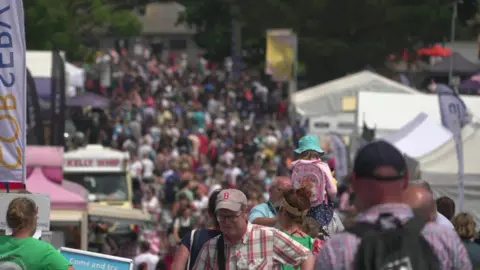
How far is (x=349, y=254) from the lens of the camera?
4578mm

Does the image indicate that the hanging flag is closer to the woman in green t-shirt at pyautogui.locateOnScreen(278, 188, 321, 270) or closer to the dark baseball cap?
the woman in green t-shirt at pyautogui.locateOnScreen(278, 188, 321, 270)

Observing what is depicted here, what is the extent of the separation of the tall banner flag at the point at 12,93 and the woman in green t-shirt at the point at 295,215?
2511 mm

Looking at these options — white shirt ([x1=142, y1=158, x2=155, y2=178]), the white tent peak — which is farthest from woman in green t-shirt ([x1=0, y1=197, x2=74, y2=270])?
the white tent peak

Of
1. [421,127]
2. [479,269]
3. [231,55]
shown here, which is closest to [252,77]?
[231,55]

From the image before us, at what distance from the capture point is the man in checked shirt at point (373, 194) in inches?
181

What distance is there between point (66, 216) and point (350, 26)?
42649 mm

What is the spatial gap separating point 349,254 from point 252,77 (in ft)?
190

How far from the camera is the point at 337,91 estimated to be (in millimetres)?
36594

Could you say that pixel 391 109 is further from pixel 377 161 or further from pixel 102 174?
pixel 377 161

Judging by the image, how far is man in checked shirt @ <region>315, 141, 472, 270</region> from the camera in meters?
4.59

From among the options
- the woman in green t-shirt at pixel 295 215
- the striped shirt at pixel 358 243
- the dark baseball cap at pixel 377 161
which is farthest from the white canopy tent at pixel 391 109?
the dark baseball cap at pixel 377 161

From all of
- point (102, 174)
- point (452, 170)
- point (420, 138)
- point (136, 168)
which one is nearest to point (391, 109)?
point (136, 168)

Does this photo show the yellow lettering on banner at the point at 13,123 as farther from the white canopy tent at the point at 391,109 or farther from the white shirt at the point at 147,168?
the white shirt at the point at 147,168

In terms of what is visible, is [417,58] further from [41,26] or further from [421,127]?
[421,127]
